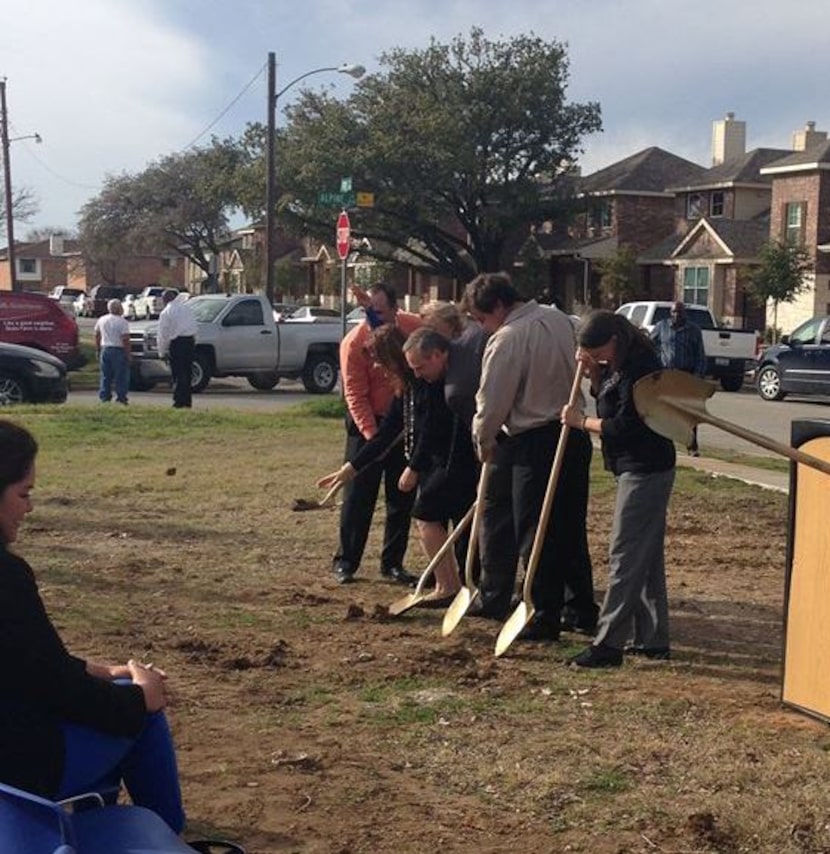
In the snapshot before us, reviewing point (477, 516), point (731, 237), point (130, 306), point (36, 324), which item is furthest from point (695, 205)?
point (477, 516)

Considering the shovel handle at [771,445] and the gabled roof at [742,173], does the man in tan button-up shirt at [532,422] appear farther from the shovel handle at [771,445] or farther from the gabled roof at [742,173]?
the gabled roof at [742,173]

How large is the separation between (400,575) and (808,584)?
360cm

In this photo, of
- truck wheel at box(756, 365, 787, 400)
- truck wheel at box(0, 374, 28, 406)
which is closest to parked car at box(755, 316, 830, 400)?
truck wheel at box(756, 365, 787, 400)

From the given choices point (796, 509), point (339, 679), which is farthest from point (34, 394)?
point (796, 509)

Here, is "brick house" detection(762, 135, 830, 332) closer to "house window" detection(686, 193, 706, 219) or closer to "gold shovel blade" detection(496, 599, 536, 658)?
"house window" detection(686, 193, 706, 219)

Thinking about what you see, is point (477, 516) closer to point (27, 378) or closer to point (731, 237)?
point (27, 378)

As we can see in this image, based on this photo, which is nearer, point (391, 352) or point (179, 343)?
point (391, 352)

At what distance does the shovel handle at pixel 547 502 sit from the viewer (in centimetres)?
675

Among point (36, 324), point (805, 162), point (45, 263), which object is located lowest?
point (36, 324)

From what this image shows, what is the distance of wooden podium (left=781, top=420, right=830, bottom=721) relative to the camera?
568 cm

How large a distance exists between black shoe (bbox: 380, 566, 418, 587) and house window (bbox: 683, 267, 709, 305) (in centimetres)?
4479

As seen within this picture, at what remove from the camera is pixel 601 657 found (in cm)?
669

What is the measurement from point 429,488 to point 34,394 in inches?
558

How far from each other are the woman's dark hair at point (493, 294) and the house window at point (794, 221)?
43281mm
